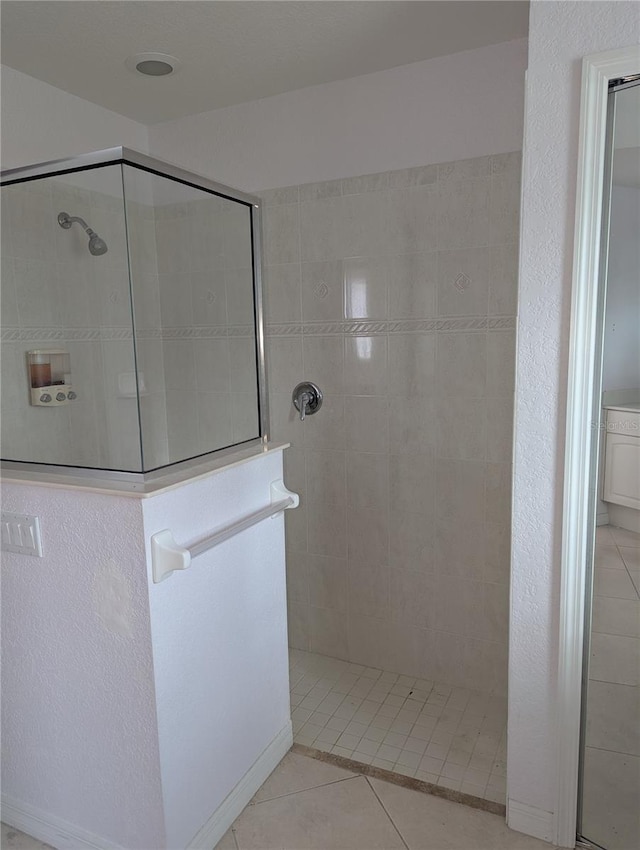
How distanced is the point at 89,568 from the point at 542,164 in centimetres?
145

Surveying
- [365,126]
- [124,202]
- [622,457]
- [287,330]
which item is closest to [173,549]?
[124,202]

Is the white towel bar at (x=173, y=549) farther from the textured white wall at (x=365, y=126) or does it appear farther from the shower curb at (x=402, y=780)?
the textured white wall at (x=365, y=126)

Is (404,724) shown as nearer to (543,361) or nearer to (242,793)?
(242,793)

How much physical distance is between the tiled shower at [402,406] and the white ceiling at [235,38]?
1.28ft

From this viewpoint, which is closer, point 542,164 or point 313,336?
point 542,164

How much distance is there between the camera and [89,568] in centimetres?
146

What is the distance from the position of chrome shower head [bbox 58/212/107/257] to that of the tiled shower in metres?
0.79

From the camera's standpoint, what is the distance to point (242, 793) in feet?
5.79

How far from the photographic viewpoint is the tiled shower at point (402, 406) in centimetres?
217

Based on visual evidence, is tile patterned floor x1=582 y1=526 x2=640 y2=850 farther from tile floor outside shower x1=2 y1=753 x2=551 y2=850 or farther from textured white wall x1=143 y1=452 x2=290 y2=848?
textured white wall x1=143 y1=452 x2=290 y2=848

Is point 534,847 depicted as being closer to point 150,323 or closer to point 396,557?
point 396,557

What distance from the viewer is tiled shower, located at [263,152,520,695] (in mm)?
2172

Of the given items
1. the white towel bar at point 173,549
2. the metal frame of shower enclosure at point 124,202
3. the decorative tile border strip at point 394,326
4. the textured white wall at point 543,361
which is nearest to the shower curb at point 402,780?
the textured white wall at point 543,361

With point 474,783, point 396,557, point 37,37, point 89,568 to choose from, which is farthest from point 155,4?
point 474,783
